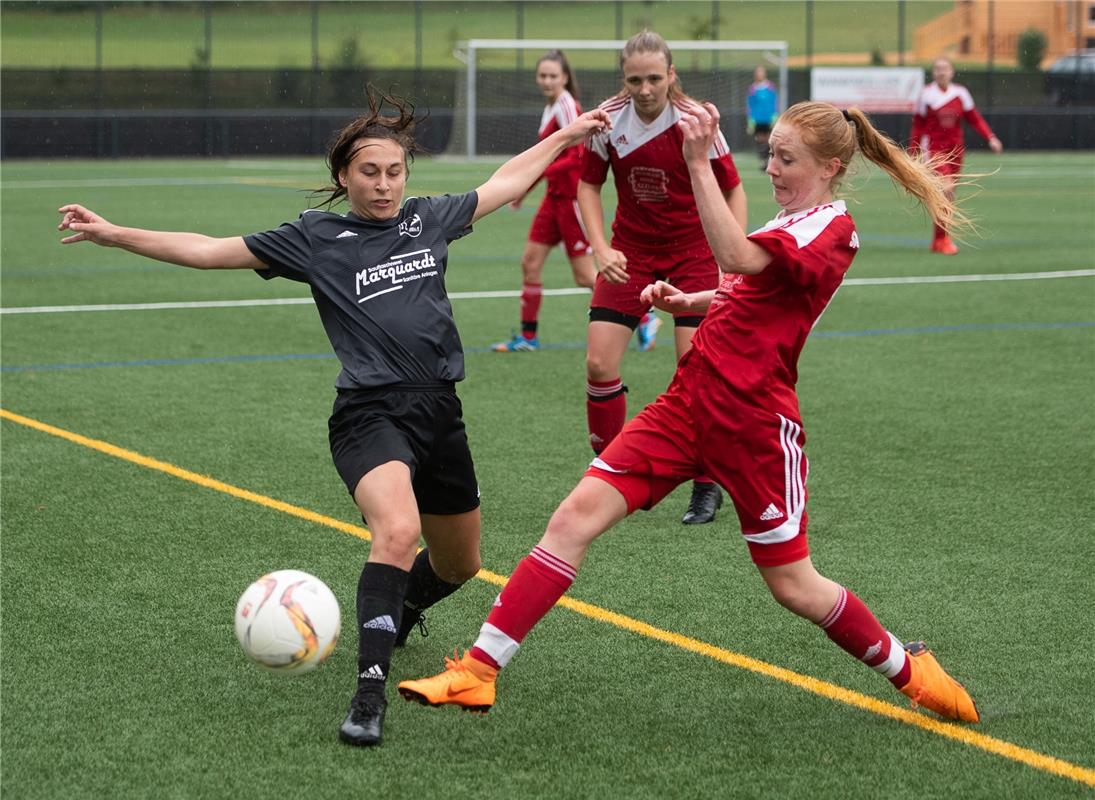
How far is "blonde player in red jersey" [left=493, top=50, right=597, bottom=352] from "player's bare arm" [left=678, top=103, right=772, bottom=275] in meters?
6.84

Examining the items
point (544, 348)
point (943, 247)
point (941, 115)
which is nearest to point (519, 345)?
point (544, 348)

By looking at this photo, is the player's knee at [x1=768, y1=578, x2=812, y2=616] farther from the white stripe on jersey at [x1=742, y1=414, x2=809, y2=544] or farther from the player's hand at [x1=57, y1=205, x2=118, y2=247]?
the player's hand at [x1=57, y1=205, x2=118, y2=247]

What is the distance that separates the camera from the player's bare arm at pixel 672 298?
14.1ft

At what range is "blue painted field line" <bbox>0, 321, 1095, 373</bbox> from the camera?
10.2 metres

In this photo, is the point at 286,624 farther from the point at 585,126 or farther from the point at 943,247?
the point at 943,247

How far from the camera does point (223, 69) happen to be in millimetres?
40219

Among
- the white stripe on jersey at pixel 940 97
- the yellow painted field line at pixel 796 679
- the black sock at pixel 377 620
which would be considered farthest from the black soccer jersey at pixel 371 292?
the white stripe on jersey at pixel 940 97

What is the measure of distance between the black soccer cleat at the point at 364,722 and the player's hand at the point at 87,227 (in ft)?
4.84

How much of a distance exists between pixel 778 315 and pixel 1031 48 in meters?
45.7

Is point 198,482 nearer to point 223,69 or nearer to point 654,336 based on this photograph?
point 654,336

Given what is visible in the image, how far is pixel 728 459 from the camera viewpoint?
4.06 meters

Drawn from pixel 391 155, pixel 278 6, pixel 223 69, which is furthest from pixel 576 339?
pixel 278 6

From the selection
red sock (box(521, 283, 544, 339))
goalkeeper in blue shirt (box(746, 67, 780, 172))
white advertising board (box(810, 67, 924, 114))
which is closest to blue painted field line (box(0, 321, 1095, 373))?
red sock (box(521, 283, 544, 339))

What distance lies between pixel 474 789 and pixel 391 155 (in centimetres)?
187
